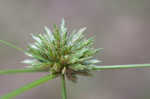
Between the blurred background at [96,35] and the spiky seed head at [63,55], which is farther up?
the blurred background at [96,35]

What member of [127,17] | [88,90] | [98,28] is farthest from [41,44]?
[127,17]

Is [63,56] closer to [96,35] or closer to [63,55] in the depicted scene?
[63,55]

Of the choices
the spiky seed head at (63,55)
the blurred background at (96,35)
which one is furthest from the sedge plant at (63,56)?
the blurred background at (96,35)

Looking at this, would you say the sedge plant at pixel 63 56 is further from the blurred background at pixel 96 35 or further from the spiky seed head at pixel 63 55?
the blurred background at pixel 96 35

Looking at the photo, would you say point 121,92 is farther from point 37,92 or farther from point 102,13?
point 102,13

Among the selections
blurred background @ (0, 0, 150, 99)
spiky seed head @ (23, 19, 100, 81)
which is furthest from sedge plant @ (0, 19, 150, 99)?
blurred background @ (0, 0, 150, 99)

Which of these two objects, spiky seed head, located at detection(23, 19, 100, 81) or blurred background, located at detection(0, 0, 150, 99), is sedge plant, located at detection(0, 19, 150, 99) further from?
blurred background, located at detection(0, 0, 150, 99)
